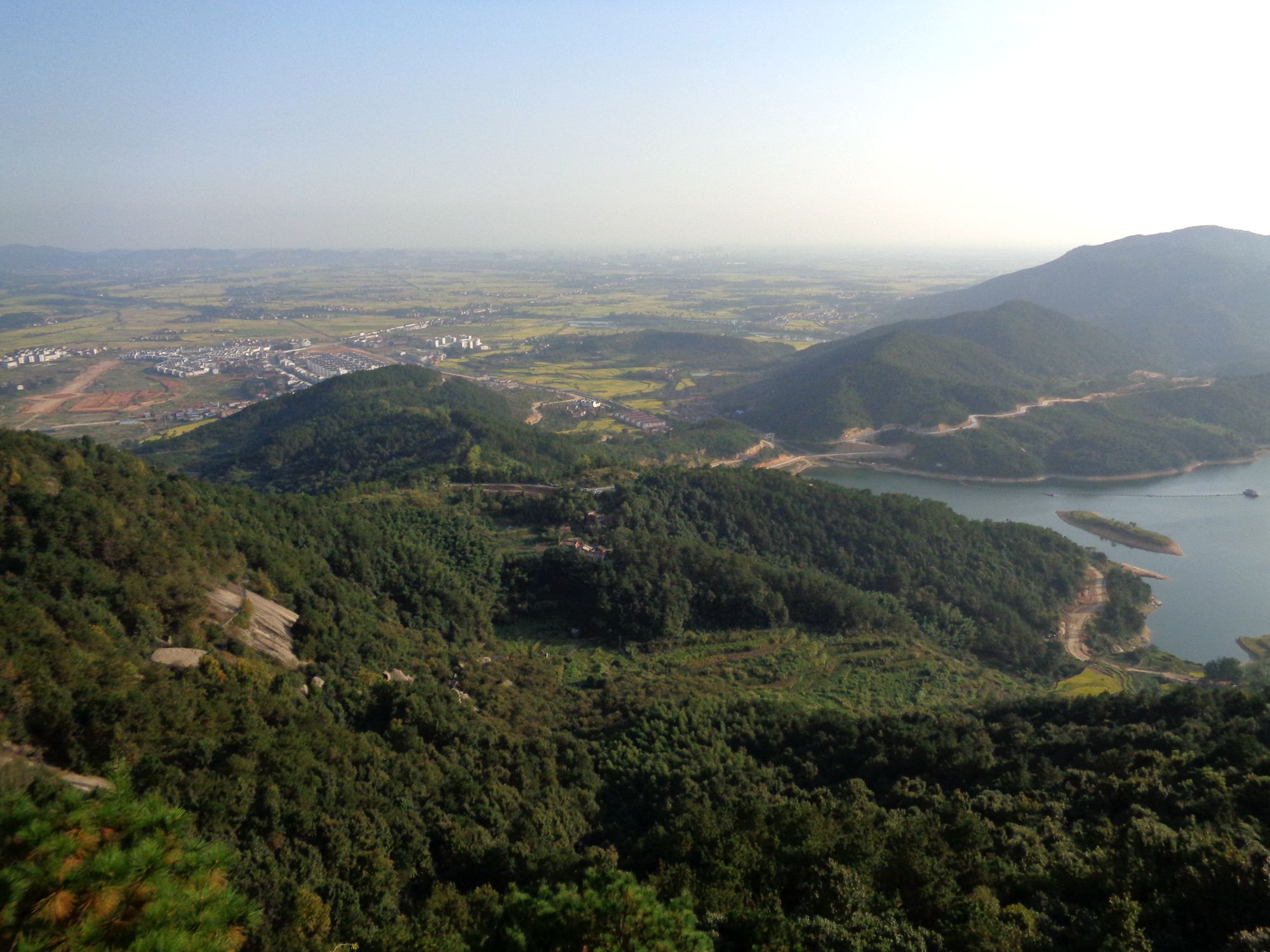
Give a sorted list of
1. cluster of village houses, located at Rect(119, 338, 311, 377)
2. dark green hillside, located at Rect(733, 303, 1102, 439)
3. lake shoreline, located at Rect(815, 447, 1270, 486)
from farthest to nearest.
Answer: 1. cluster of village houses, located at Rect(119, 338, 311, 377)
2. dark green hillside, located at Rect(733, 303, 1102, 439)
3. lake shoreline, located at Rect(815, 447, 1270, 486)

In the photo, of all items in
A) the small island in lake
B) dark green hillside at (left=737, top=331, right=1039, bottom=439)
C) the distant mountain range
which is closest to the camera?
the small island in lake

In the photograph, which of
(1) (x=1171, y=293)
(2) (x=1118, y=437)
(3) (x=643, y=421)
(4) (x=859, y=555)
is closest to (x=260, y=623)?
(4) (x=859, y=555)

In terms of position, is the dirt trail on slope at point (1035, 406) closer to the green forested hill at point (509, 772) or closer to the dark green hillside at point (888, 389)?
the dark green hillside at point (888, 389)

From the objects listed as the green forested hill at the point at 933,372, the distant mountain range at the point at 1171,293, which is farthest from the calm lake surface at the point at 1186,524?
the distant mountain range at the point at 1171,293

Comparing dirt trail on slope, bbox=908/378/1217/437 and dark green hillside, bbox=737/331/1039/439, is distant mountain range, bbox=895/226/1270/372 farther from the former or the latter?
dark green hillside, bbox=737/331/1039/439

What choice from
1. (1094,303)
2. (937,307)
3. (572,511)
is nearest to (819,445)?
(572,511)

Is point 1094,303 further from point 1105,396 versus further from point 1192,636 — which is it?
point 1192,636

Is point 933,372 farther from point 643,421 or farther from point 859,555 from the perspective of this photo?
point 859,555

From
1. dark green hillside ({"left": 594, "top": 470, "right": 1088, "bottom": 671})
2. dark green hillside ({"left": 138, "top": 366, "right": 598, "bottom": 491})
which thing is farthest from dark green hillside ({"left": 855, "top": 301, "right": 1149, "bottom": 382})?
dark green hillside ({"left": 138, "top": 366, "right": 598, "bottom": 491})
